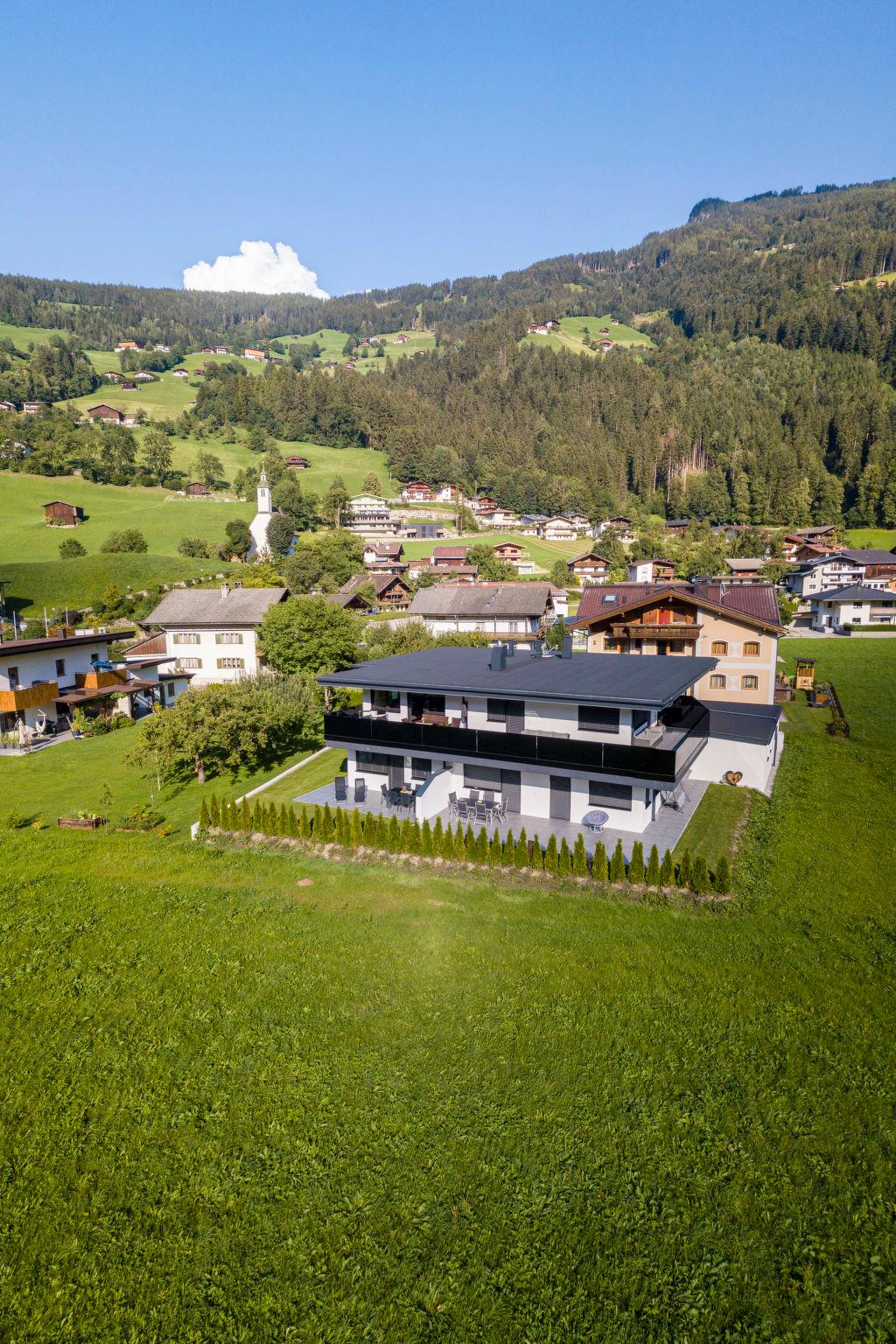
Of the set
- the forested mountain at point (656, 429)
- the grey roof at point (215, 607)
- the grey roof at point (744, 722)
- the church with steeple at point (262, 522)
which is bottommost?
the grey roof at point (744, 722)

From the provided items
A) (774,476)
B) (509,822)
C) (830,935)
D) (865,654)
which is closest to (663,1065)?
(830,935)

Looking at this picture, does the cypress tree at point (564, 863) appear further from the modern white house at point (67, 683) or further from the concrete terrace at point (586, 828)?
the modern white house at point (67, 683)

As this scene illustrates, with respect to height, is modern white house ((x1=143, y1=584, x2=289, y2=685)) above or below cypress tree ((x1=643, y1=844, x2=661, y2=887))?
above

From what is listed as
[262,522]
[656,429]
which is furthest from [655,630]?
[656,429]

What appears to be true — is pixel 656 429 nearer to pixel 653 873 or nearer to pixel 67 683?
pixel 67 683

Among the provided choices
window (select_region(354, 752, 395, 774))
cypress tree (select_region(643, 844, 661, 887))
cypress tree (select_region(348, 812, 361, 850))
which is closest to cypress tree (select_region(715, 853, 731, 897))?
cypress tree (select_region(643, 844, 661, 887))

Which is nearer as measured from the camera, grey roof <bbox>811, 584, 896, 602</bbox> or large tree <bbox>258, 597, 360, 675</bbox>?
large tree <bbox>258, 597, 360, 675</bbox>

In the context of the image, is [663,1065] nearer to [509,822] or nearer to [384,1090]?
[384,1090]

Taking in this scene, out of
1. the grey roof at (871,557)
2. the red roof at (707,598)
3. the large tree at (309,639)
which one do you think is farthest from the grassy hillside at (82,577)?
the grey roof at (871,557)

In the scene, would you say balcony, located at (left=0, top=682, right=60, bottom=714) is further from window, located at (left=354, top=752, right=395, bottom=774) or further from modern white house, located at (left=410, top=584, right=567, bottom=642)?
modern white house, located at (left=410, top=584, right=567, bottom=642)
